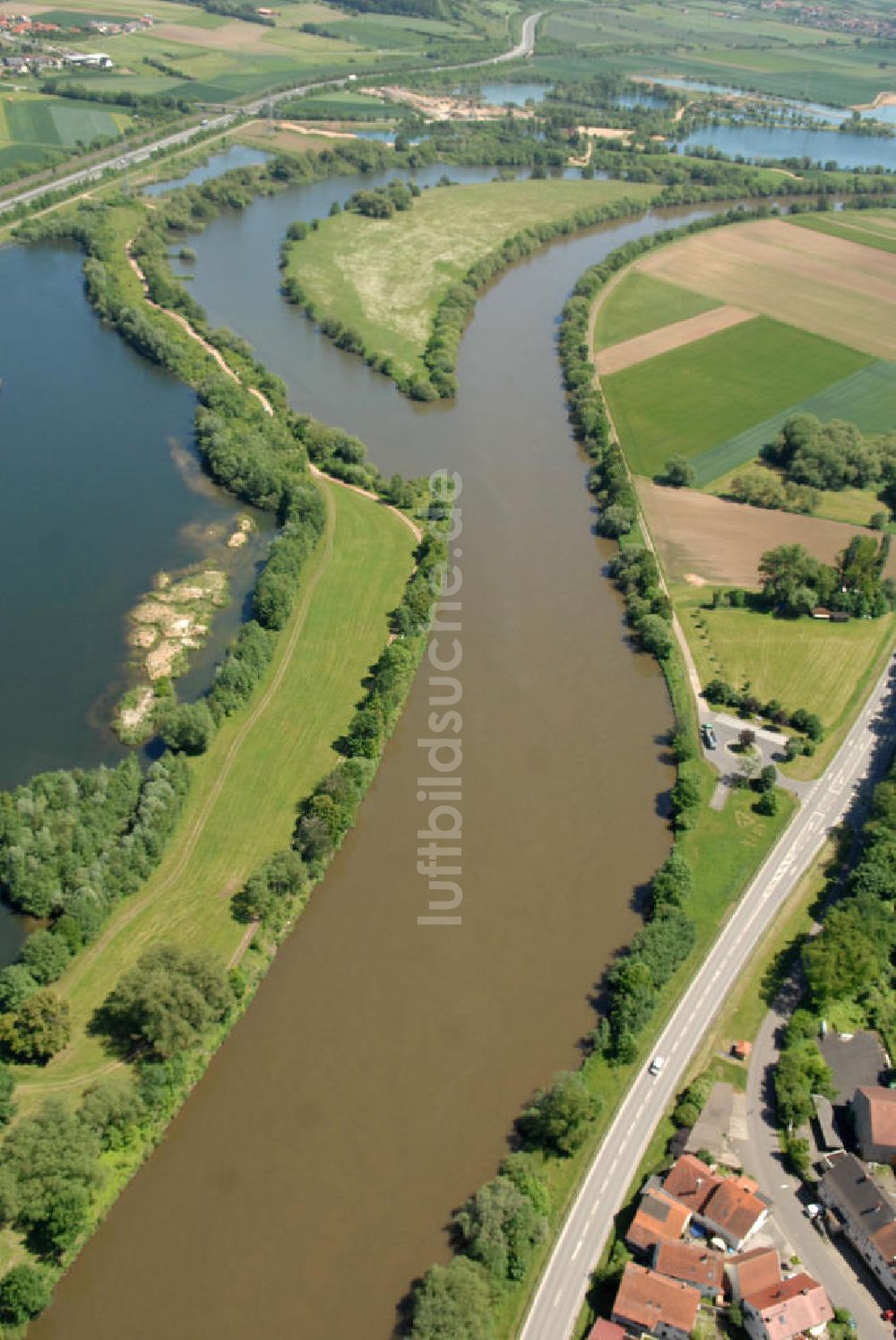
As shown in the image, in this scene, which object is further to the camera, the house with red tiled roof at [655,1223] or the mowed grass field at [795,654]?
the mowed grass field at [795,654]

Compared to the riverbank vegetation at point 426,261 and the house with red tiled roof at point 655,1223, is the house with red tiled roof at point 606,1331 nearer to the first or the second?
the house with red tiled roof at point 655,1223

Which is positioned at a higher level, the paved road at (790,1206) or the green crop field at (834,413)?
the green crop field at (834,413)

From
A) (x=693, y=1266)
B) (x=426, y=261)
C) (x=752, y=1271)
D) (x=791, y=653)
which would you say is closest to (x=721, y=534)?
(x=791, y=653)

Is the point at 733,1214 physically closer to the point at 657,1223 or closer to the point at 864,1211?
the point at 657,1223

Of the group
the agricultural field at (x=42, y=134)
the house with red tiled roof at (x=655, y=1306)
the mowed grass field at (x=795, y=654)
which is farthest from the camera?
the agricultural field at (x=42, y=134)

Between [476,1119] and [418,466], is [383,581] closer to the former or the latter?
[418,466]

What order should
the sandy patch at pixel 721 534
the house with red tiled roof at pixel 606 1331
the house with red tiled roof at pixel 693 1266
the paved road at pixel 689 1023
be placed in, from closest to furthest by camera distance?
the house with red tiled roof at pixel 606 1331 → the house with red tiled roof at pixel 693 1266 → the paved road at pixel 689 1023 → the sandy patch at pixel 721 534

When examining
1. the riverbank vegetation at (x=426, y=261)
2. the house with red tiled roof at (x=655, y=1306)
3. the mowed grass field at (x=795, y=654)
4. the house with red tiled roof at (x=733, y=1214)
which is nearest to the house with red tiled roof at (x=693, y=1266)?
the house with red tiled roof at (x=655, y=1306)
